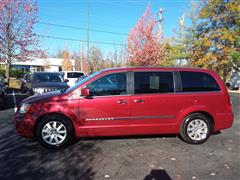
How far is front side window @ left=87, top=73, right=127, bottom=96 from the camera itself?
5.49 metres

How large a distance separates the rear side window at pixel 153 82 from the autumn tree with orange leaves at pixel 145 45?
19.4 m

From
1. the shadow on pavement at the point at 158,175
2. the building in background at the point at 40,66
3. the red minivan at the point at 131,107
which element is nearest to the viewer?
the shadow on pavement at the point at 158,175

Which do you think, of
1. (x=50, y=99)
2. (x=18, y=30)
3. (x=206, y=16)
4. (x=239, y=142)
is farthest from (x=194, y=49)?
(x=50, y=99)

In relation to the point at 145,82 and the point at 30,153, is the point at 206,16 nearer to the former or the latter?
the point at 145,82

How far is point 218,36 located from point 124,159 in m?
21.7

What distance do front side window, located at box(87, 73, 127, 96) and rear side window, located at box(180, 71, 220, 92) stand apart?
1422 mm

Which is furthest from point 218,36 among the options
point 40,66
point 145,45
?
point 40,66

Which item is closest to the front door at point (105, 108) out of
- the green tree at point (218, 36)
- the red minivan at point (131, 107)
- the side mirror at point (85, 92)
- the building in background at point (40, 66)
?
the red minivan at point (131, 107)

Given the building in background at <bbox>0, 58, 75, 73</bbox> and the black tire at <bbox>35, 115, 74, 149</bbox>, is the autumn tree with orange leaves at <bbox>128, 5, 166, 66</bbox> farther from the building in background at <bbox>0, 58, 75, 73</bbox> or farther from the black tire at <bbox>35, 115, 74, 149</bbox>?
the building in background at <bbox>0, 58, 75, 73</bbox>

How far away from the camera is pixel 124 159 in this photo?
4773 mm

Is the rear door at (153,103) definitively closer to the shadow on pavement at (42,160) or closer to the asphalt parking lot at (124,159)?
the asphalt parking lot at (124,159)

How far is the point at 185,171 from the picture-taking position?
4.25 m

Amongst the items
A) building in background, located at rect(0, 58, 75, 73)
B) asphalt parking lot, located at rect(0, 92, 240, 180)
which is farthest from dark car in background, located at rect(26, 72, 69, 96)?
building in background, located at rect(0, 58, 75, 73)

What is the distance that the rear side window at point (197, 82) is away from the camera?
582cm
